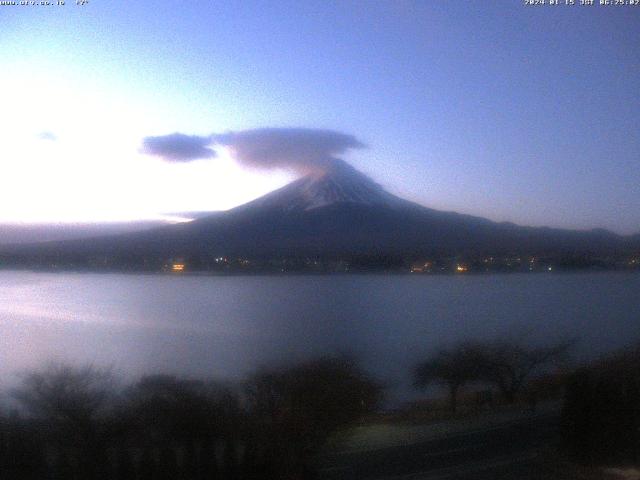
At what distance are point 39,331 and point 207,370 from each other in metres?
1.55

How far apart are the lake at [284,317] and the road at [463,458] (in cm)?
106

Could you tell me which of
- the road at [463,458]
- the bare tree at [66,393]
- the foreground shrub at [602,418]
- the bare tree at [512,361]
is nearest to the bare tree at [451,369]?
the bare tree at [512,361]

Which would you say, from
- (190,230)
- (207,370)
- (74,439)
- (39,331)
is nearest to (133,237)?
(190,230)

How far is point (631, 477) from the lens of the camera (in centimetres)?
422

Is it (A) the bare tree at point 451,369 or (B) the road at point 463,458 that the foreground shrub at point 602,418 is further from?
Result: (A) the bare tree at point 451,369

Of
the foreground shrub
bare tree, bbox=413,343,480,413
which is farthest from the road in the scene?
bare tree, bbox=413,343,480,413

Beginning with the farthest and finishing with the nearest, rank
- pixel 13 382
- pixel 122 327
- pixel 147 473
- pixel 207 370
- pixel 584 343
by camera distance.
Answer: pixel 584 343 < pixel 122 327 < pixel 207 370 < pixel 13 382 < pixel 147 473

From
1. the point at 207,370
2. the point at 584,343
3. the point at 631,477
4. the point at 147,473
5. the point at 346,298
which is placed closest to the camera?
the point at 147,473

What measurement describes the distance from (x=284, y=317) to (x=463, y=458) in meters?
2.58

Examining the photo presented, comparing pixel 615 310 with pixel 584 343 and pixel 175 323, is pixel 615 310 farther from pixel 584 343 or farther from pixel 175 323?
pixel 175 323

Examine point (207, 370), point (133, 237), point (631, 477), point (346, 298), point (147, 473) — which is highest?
point (133, 237)

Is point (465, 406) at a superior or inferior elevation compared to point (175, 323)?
inferior

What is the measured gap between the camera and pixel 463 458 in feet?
14.8

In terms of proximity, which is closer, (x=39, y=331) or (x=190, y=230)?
(x=39, y=331)
